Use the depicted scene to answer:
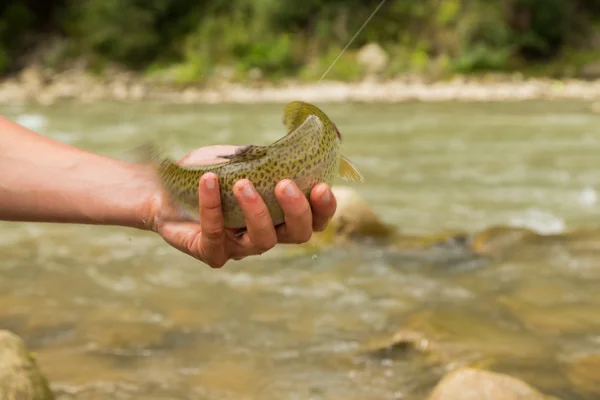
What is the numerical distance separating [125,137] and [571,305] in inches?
483

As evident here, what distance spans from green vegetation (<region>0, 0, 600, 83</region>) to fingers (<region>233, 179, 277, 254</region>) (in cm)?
2562

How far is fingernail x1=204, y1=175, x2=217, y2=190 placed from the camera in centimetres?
194

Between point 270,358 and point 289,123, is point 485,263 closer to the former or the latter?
point 270,358

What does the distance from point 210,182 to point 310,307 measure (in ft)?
10.9

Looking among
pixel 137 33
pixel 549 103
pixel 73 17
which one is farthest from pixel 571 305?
pixel 73 17

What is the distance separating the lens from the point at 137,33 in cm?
3259

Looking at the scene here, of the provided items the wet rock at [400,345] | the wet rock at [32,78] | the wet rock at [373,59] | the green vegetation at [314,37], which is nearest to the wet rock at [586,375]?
the wet rock at [400,345]

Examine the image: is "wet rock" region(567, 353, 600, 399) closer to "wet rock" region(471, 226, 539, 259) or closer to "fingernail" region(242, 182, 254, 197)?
"wet rock" region(471, 226, 539, 259)

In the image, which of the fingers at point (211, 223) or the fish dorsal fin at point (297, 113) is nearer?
the fingers at point (211, 223)

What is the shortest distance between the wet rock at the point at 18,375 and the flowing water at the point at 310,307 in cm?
55

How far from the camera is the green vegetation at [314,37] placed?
2856cm

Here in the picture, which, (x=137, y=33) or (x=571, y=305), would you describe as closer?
(x=571, y=305)

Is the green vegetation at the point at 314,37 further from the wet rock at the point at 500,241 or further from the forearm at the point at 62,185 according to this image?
the forearm at the point at 62,185

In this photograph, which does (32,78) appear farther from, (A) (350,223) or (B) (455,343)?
(B) (455,343)
